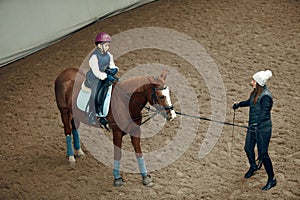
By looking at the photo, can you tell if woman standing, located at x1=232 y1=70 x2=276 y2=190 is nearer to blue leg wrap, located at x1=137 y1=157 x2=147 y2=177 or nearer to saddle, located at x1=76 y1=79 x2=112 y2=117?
blue leg wrap, located at x1=137 y1=157 x2=147 y2=177

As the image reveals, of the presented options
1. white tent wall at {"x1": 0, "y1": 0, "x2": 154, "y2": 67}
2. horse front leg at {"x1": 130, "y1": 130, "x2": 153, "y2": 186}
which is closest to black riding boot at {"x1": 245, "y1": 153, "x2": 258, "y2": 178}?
horse front leg at {"x1": 130, "y1": 130, "x2": 153, "y2": 186}

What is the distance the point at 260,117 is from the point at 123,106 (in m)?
1.60

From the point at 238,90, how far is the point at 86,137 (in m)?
2.50

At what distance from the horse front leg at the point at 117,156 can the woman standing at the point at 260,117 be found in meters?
1.53

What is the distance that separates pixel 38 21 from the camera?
9984mm

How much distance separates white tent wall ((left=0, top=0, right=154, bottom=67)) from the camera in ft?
31.9

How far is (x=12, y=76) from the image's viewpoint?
966cm

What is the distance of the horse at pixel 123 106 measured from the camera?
20.1 feet

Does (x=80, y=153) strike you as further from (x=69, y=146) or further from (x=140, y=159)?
(x=140, y=159)

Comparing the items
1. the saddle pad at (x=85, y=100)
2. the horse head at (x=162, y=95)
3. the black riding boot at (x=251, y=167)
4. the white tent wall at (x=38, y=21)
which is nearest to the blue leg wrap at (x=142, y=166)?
the saddle pad at (x=85, y=100)

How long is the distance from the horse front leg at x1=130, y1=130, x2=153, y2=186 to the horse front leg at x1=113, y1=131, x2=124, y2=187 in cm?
16

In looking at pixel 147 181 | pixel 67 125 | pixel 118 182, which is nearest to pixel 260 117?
pixel 147 181

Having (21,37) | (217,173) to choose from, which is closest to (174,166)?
(217,173)

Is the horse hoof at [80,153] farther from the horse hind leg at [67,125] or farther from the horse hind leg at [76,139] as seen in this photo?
the horse hind leg at [67,125]
